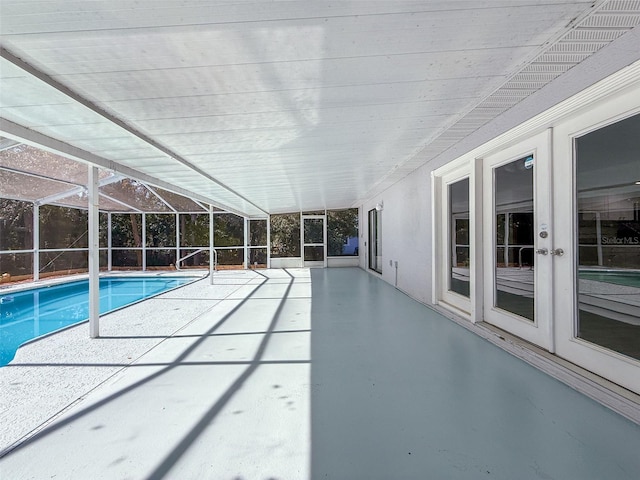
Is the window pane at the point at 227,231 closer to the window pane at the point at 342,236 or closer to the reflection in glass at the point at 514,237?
the window pane at the point at 342,236

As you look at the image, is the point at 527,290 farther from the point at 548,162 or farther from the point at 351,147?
the point at 351,147

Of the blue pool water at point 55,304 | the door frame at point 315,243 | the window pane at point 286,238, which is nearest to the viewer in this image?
the blue pool water at point 55,304

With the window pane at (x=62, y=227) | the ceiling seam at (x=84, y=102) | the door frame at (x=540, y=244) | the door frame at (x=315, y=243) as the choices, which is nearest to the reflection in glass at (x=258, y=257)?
the door frame at (x=315, y=243)

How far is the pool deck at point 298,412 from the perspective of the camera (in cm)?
146

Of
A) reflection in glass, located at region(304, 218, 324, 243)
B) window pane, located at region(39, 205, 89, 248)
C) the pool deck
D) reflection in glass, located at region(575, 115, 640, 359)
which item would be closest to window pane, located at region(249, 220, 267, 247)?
reflection in glass, located at region(304, 218, 324, 243)

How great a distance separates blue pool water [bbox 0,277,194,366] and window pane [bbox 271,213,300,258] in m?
4.01

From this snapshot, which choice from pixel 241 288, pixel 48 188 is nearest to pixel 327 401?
pixel 241 288

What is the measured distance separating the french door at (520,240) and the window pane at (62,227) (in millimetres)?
11981

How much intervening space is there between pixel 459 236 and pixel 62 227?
12.3 meters

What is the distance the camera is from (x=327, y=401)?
204 cm

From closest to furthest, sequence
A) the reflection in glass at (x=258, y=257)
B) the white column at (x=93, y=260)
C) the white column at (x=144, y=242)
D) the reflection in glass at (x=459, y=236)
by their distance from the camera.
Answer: the white column at (x=93, y=260), the reflection in glass at (x=459, y=236), the white column at (x=144, y=242), the reflection in glass at (x=258, y=257)

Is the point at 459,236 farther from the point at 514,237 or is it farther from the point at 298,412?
the point at 298,412

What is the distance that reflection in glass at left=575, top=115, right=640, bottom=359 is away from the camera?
225 centimetres

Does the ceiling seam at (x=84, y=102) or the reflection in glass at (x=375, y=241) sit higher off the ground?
the ceiling seam at (x=84, y=102)
